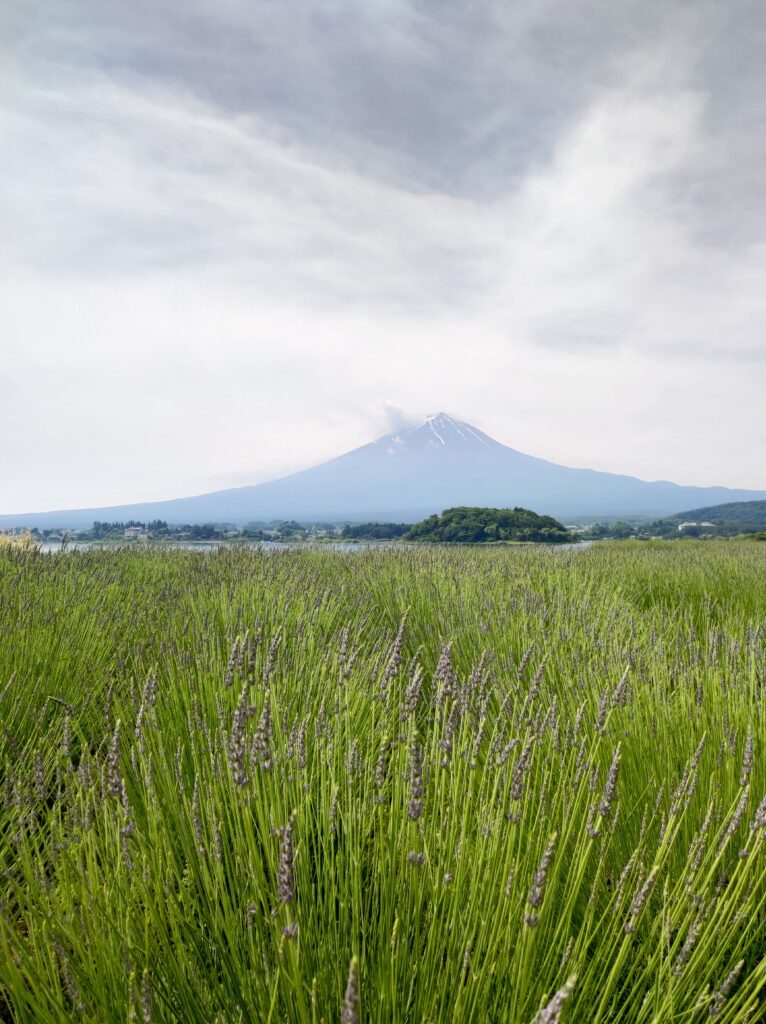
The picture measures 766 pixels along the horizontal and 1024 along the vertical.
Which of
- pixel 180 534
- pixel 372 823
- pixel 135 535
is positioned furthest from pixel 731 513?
pixel 372 823

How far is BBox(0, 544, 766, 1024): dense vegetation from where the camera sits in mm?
973

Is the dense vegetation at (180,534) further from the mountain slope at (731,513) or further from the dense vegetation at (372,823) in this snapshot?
the mountain slope at (731,513)

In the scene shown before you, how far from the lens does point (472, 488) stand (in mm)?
189000

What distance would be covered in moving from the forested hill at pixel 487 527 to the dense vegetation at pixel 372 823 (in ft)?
74.0

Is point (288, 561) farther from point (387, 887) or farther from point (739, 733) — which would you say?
point (387, 887)

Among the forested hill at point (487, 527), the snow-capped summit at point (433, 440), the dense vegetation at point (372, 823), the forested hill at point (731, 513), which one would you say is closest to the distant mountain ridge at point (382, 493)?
the snow-capped summit at point (433, 440)

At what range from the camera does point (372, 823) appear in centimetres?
119

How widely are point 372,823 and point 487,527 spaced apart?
27483mm

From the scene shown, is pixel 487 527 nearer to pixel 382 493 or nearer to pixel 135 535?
pixel 135 535

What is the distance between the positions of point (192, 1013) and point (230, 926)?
155 mm

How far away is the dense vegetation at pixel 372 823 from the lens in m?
0.97

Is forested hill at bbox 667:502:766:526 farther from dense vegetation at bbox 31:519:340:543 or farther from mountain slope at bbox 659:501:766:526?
dense vegetation at bbox 31:519:340:543

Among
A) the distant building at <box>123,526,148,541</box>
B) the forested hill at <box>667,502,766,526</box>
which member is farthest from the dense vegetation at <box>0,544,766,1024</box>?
the forested hill at <box>667,502,766,526</box>

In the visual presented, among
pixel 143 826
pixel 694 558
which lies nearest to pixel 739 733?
pixel 143 826
